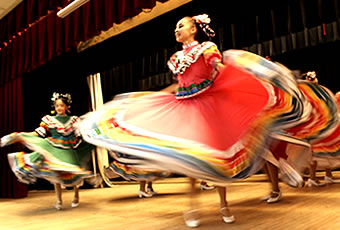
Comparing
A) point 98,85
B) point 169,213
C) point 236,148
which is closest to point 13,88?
point 98,85

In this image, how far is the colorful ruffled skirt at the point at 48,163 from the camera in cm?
305

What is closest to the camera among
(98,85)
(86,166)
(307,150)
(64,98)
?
(307,150)

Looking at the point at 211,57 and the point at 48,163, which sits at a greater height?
the point at 211,57

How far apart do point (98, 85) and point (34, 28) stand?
1787 mm

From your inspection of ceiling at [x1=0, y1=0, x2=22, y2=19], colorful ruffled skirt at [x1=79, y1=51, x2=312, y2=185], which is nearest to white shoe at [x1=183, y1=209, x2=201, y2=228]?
colorful ruffled skirt at [x1=79, y1=51, x2=312, y2=185]

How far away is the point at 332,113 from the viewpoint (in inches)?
84.2

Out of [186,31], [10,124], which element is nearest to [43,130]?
[186,31]

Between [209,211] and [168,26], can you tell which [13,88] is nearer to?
[168,26]

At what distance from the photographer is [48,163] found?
305cm

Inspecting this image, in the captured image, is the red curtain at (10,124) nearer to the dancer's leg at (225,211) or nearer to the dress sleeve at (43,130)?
the dress sleeve at (43,130)

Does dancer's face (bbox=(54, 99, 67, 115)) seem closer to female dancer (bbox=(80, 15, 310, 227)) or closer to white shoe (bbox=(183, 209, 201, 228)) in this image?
female dancer (bbox=(80, 15, 310, 227))

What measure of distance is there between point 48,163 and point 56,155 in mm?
119

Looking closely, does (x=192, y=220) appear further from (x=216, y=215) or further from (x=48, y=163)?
(x=48, y=163)

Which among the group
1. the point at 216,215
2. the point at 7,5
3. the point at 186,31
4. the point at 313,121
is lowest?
the point at 216,215
